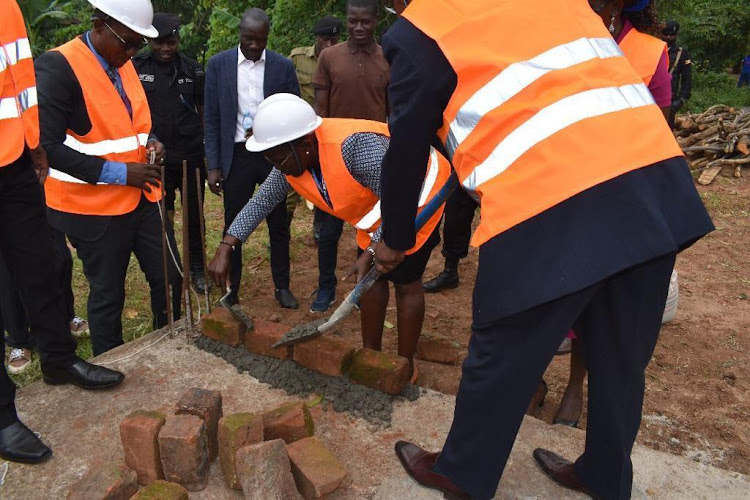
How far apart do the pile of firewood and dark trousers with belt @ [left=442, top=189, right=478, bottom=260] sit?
4.64 metres

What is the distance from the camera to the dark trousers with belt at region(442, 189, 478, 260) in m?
4.42

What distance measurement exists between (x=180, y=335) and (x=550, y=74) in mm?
2358

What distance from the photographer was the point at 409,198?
2.04m

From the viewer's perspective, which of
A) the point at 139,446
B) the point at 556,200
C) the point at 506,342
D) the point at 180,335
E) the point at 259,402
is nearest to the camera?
the point at 556,200

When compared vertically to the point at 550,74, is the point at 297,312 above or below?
below

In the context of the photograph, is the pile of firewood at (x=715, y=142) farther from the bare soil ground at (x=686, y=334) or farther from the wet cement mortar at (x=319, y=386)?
the wet cement mortar at (x=319, y=386)

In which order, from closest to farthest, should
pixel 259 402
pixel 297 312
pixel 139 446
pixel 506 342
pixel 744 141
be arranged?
pixel 506 342, pixel 139 446, pixel 259 402, pixel 297 312, pixel 744 141

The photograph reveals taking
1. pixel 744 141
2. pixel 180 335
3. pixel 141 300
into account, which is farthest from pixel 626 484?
pixel 744 141

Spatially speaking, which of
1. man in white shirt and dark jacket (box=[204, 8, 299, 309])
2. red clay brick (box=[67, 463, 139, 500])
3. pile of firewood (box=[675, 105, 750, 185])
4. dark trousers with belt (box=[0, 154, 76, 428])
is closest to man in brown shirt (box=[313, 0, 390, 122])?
man in white shirt and dark jacket (box=[204, 8, 299, 309])

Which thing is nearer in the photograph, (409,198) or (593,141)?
(593,141)

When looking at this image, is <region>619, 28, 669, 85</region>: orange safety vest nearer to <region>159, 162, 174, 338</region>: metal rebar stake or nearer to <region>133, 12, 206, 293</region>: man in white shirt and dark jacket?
<region>159, 162, 174, 338</region>: metal rebar stake

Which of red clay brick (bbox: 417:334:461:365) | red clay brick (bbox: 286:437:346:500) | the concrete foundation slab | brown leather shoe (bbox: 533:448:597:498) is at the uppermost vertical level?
red clay brick (bbox: 286:437:346:500)

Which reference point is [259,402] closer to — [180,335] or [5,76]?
[180,335]

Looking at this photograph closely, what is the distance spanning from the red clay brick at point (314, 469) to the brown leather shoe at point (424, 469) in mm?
275
